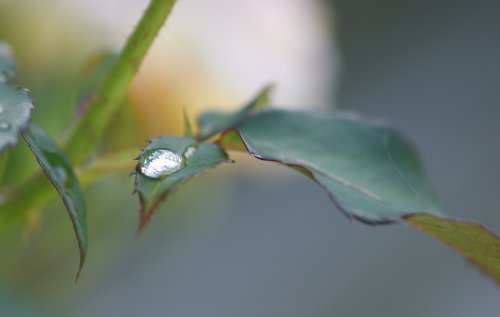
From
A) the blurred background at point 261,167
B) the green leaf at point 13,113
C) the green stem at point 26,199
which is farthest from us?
the blurred background at point 261,167

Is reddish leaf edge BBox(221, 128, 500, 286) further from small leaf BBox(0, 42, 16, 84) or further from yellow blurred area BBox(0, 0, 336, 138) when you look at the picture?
yellow blurred area BBox(0, 0, 336, 138)

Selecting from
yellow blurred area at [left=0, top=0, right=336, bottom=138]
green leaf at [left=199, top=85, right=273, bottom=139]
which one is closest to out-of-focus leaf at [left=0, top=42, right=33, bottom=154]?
green leaf at [left=199, top=85, right=273, bottom=139]

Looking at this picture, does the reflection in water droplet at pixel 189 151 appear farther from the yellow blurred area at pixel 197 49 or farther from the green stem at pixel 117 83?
the yellow blurred area at pixel 197 49

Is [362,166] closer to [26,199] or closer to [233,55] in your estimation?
[26,199]

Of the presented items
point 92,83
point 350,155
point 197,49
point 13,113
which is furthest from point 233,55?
point 13,113

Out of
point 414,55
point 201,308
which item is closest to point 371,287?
point 201,308

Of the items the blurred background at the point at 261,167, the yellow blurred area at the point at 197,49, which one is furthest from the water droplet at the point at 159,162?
the yellow blurred area at the point at 197,49
